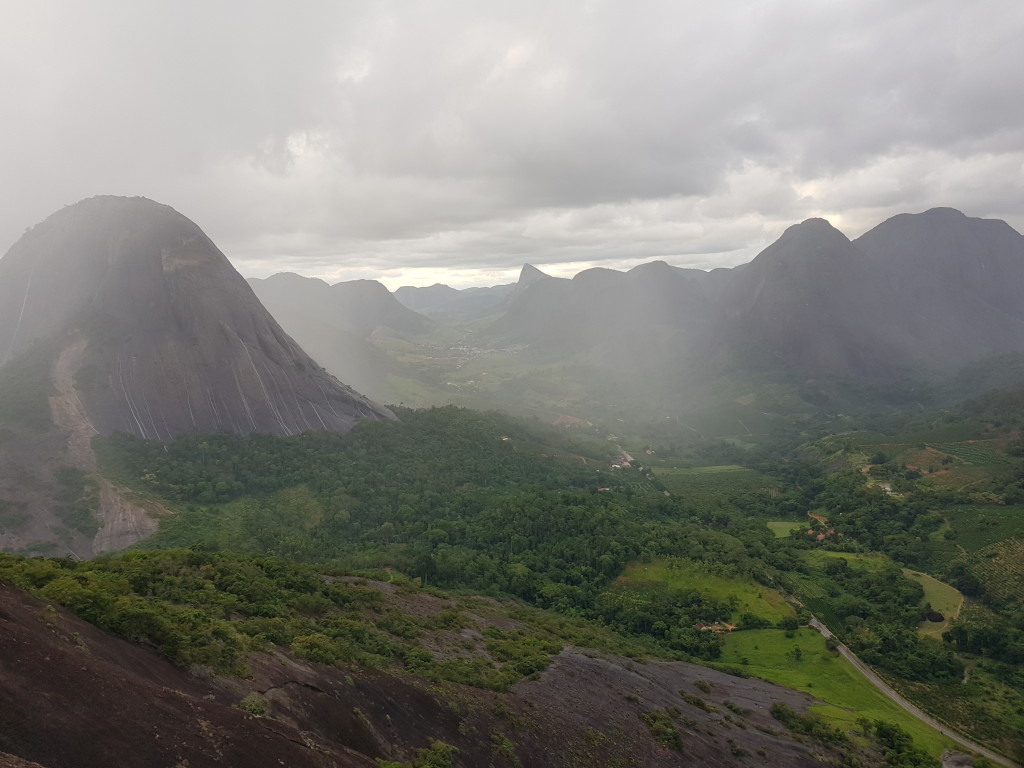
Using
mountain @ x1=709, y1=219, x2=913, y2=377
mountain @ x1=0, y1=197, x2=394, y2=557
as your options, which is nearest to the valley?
mountain @ x1=0, y1=197, x2=394, y2=557

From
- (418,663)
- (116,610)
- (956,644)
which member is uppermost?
(116,610)

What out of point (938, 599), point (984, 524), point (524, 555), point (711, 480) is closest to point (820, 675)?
point (938, 599)

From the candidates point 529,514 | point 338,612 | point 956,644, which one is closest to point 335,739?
point 338,612

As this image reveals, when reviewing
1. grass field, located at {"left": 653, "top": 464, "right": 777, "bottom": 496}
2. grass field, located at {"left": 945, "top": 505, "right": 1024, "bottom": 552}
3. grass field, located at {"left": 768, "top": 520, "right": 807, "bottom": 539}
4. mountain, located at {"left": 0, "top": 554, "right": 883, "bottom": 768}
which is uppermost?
mountain, located at {"left": 0, "top": 554, "right": 883, "bottom": 768}

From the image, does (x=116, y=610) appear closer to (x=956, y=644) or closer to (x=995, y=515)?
(x=956, y=644)

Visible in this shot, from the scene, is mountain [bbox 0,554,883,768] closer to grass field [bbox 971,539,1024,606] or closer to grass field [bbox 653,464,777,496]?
grass field [bbox 971,539,1024,606]

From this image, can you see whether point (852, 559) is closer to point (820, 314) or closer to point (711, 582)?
point (711, 582)

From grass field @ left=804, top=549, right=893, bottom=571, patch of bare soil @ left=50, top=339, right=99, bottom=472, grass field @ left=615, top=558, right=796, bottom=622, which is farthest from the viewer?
grass field @ left=804, top=549, right=893, bottom=571
